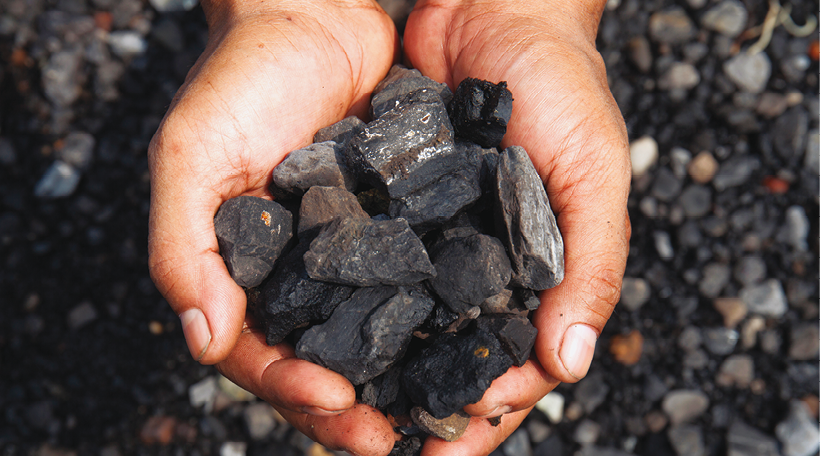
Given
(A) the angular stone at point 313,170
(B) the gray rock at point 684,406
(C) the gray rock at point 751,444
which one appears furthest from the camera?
(B) the gray rock at point 684,406

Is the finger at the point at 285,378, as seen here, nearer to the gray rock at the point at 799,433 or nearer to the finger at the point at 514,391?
the finger at the point at 514,391

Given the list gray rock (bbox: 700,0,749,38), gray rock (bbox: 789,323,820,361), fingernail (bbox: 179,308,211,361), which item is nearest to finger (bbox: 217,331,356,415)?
fingernail (bbox: 179,308,211,361)

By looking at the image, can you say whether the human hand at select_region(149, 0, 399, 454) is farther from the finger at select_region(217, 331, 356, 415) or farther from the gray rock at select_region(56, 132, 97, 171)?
the gray rock at select_region(56, 132, 97, 171)

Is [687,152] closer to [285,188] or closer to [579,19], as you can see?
[579,19]

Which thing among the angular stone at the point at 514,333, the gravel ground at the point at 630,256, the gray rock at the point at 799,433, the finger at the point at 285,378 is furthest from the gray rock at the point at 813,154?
the finger at the point at 285,378

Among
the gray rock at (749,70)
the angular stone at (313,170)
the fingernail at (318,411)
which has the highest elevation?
the angular stone at (313,170)

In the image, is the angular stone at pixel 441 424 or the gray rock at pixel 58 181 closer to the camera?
the angular stone at pixel 441 424

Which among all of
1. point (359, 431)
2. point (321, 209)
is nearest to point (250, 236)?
point (321, 209)

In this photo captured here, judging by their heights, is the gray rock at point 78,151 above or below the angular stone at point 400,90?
below
